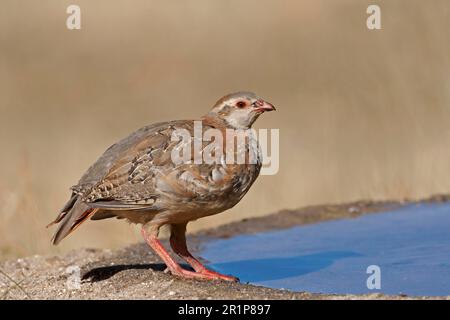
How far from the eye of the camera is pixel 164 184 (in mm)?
7676

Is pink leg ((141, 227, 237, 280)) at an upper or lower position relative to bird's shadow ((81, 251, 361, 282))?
upper

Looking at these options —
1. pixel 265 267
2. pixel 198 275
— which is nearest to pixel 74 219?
pixel 198 275

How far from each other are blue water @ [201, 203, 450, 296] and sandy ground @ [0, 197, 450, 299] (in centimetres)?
48

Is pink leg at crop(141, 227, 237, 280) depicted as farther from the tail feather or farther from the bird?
the tail feather

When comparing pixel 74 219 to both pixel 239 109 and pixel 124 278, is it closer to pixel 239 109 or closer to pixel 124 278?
pixel 124 278

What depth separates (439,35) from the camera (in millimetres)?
14586

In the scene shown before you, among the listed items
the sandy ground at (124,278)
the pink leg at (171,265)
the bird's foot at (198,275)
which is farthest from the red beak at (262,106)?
the sandy ground at (124,278)

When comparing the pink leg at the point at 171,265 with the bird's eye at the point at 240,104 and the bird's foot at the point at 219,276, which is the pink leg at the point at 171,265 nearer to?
the bird's foot at the point at 219,276

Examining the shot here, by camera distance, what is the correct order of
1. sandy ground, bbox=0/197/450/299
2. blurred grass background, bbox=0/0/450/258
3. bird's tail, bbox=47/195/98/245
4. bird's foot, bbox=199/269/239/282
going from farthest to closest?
blurred grass background, bbox=0/0/450/258 → bird's tail, bbox=47/195/98/245 → bird's foot, bbox=199/269/239/282 → sandy ground, bbox=0/197/450/299

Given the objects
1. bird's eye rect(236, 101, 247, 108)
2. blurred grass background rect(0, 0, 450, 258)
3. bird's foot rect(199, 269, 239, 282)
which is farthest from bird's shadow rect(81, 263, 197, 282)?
blurred grass background rect(0, 0, 450, 258)

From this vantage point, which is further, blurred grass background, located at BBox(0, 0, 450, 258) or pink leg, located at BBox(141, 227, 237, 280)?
blurred grass background, located at BBox(0, 0, 450, 258)

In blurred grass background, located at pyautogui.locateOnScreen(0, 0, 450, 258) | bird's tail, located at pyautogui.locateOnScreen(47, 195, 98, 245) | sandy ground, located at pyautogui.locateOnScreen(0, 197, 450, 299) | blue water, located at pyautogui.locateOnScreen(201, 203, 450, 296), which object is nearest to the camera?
sandy ground, located at pyautogui.locateOnScreen(0, 197, 450, 299)

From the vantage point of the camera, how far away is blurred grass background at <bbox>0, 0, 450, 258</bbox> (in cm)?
1381
